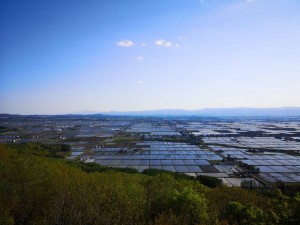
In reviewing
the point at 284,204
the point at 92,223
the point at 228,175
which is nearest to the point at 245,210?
the point at 284,204

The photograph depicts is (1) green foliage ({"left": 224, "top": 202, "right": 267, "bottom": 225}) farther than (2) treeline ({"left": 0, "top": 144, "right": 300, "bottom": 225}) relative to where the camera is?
Yes

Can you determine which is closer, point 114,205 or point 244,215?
point 114,205

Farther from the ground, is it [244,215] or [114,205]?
[114,205]

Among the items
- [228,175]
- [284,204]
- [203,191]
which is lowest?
[228,175]

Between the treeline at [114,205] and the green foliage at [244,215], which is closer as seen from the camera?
the treeline at [114,205]

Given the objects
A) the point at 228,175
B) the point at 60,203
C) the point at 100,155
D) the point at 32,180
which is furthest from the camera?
the point at 100,155

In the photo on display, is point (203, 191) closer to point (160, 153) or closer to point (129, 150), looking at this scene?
point (160, 153)

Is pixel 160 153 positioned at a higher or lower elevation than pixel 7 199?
lower

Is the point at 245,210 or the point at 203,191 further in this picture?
the point at 203,191

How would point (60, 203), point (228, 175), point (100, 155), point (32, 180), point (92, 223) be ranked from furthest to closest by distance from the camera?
point (100, 155) → point (228, 175) → point (32, 180) → point (60, 203) → point (92, 223)
